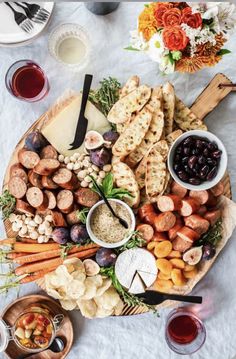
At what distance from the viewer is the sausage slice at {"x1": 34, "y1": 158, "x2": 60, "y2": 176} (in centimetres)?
124

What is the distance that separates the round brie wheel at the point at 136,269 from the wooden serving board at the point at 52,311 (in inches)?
7.8

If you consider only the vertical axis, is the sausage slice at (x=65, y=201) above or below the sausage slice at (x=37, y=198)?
above

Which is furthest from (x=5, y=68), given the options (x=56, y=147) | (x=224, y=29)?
(x=224, y=29)

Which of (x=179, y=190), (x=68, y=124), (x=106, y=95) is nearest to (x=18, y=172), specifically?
(x=68, y=124)

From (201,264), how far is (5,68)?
28.5 inches

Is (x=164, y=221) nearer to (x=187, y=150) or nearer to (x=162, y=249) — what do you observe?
(x=162, y=249)

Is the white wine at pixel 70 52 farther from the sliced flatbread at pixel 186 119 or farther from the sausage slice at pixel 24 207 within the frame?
the sausage slice at pixel 24 207

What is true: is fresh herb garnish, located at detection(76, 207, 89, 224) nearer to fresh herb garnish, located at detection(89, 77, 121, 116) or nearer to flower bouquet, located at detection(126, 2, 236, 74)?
fresh herb garnish, located at detection(89, 77, 121, 116)

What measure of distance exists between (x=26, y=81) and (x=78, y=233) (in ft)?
1.36

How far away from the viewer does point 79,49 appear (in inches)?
53.4

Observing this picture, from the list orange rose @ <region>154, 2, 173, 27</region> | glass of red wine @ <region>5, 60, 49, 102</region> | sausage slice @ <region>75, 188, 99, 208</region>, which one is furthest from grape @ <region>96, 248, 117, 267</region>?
orange rose @ <region>154, 2, 173, 27</region>

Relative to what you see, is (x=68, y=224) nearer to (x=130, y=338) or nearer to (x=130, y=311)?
(x=130, y=311)

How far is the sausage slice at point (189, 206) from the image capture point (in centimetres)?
122

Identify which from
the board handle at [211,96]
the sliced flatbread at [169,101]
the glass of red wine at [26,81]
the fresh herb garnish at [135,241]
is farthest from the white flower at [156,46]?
the fresh herb garnish at [135,241]
